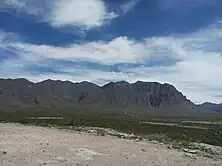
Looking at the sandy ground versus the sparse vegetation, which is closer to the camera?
the sandy ground

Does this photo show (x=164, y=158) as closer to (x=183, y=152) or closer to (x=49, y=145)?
(x=183, y=152)

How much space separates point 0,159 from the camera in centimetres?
1928

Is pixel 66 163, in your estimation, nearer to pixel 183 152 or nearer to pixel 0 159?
pixel 0 159

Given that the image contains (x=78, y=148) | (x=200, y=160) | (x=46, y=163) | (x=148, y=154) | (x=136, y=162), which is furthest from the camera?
(x=78, y=148)

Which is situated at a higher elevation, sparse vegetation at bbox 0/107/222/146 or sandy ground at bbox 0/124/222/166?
sparse vegetation at bbox 0/107/222/146

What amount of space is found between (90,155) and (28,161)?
178 inches

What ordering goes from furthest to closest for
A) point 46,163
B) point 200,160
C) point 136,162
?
1. point 200,160
2. point 136,162
3. point 46,163

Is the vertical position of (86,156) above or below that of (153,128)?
below

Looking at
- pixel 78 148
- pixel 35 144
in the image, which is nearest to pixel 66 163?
pixel 78 148

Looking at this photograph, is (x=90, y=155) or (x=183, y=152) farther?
(x=183, y=152)

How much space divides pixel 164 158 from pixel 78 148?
6.52 m

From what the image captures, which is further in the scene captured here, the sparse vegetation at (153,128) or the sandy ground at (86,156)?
the sparse vegetation at (153,128)

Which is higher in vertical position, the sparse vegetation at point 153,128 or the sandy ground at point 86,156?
the sparse vegetation at point 153,128

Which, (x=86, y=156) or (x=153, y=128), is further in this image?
(x=153, y=128)
